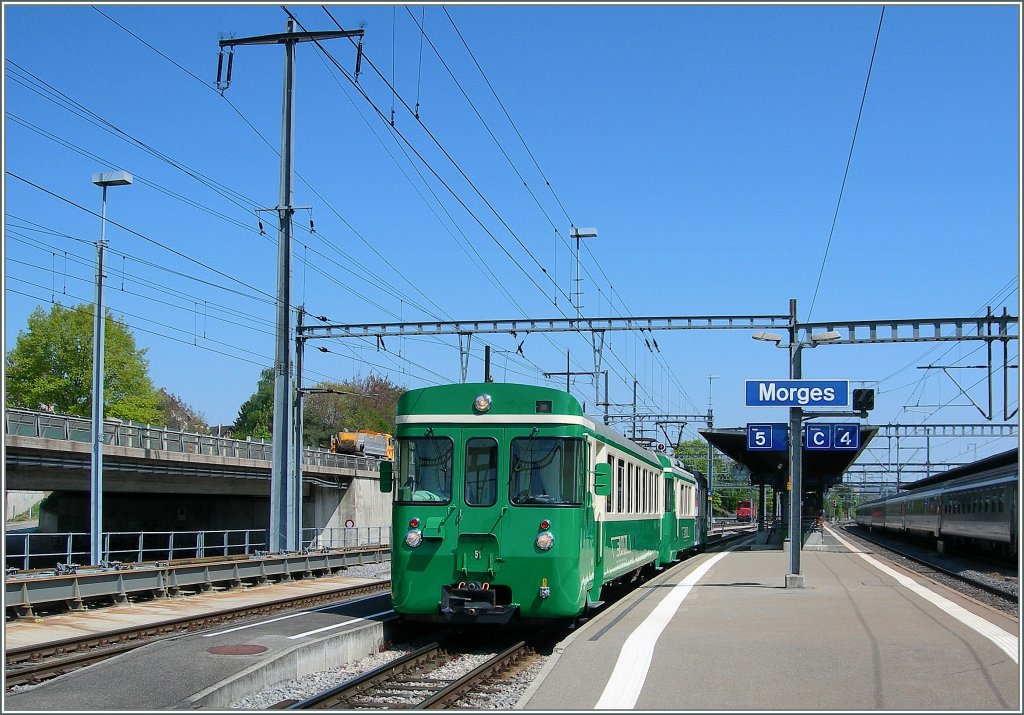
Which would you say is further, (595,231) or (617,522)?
(595,231)

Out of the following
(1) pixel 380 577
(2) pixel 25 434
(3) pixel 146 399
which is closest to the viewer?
(1) pixel 380 577

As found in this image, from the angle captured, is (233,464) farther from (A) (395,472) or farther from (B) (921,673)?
(B) (921,673)

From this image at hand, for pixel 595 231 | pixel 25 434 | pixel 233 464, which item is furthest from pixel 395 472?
pixel 233 464

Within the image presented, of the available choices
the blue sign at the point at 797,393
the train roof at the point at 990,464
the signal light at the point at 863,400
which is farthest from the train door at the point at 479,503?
the train roof at the point at 990,464

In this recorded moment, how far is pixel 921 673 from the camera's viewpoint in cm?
987

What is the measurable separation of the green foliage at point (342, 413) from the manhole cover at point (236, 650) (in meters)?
80.2

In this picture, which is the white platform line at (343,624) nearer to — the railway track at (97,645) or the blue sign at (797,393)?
the railway track at (97,645)

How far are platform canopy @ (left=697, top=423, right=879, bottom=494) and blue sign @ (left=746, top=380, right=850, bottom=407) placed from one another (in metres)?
18.6

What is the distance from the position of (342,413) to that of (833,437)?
6497cm

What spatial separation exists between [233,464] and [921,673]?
32.7 m

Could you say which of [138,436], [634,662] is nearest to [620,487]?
[634,662]

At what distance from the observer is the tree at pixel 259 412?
3955 inches

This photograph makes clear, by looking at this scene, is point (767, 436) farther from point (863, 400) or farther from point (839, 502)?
point (839, 502)

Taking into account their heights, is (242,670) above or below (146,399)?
below
